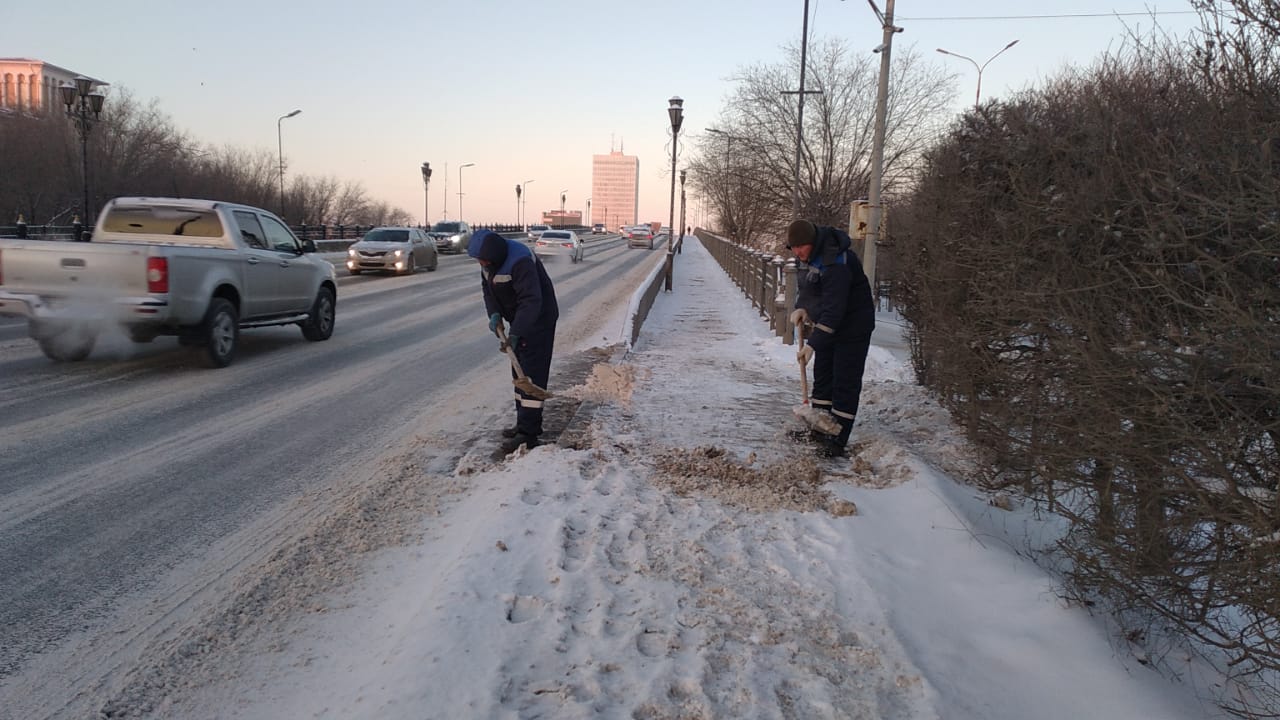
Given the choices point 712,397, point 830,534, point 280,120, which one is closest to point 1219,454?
point 830,534

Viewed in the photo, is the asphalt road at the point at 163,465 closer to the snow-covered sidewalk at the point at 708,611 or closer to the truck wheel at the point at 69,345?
the truck wheel at the point at 69,345

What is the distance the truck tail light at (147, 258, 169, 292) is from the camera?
801 cm

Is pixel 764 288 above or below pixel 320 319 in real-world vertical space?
above

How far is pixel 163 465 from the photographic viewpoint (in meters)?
5.43

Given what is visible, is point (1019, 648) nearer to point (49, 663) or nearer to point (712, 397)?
point (49, 663)

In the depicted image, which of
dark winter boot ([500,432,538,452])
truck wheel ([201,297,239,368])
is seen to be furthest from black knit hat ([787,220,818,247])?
truck wheel ([201,297,239,368])

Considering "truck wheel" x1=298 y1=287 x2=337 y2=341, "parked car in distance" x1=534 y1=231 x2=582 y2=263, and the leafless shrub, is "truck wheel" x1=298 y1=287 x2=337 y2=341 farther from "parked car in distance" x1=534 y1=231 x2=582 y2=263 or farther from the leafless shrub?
"parked car in distance" x1=534 y1=231 x2=582 y2=263

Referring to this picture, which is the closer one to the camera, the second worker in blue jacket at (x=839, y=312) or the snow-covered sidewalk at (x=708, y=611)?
the snow-covered sidewalk at (x=708, y=611)

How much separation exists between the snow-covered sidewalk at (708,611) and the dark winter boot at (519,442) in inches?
13.3

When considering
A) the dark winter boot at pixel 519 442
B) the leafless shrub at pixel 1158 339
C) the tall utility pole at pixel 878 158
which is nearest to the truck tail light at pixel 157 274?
the dark winter boot at pixel 519 442

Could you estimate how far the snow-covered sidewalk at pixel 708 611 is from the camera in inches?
113

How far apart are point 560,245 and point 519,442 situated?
32034mm

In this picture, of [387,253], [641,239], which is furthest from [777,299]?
[641,239]

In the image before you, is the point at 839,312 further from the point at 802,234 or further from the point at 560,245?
the point at 560,245
